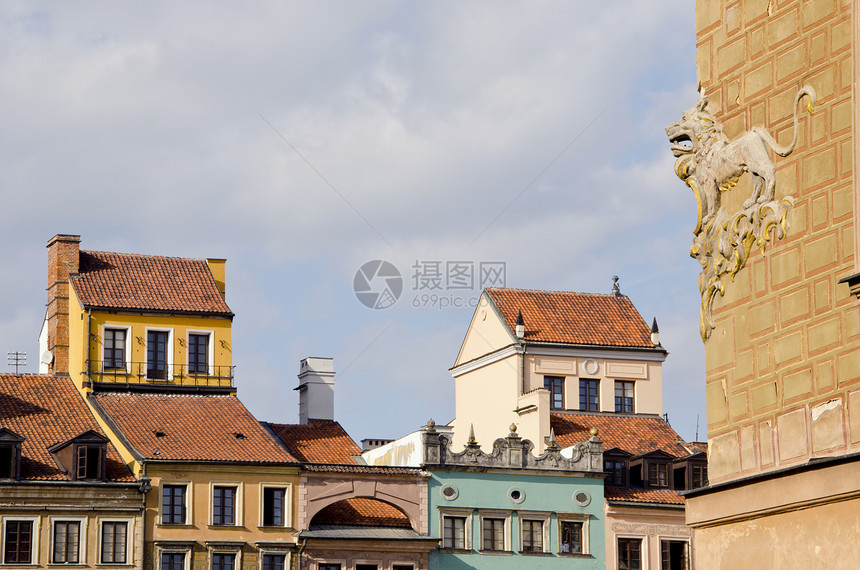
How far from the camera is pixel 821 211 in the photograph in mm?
14984

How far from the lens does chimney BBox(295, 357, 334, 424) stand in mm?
58344

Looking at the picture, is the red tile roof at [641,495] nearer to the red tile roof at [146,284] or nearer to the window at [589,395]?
the window at [589,395]

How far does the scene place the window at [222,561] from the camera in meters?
48.7

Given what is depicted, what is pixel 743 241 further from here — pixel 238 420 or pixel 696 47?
pixel 238 420

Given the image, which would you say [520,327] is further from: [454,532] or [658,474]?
[454,532]

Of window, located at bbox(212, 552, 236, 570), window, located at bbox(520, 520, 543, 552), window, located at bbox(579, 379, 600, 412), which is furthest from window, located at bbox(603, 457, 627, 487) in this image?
window, located at bbox(212, 552, 236, 570)

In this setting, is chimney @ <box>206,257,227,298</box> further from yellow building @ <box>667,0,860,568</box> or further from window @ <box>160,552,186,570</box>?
yellow building @ <box>667,0,860,568</box>

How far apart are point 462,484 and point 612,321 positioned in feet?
40.1

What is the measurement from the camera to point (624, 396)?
59.9 m

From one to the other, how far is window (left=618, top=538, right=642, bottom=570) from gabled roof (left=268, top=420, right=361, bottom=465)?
9289 millimetres

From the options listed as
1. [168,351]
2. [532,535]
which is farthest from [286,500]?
[532,535]

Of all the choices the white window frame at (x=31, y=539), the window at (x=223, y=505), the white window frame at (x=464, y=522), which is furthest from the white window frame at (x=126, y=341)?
the white window frame at (x=464, y=522)

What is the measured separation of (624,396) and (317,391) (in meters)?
11.4

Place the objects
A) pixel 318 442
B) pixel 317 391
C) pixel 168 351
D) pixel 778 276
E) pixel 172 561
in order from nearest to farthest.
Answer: pixel 778 276 < pixel 172 561 < pixel 168 351 < pixel 318 442 < pixel 317 391
